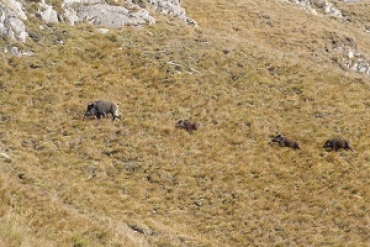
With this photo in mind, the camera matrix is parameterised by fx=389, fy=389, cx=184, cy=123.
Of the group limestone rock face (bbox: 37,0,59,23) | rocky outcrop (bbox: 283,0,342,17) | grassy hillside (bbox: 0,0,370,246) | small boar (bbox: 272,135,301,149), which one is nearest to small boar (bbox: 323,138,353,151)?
grassy hillside (bbox: 0,0,370,246)

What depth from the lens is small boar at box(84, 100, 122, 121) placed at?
22094 millimetres

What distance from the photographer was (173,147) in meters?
21.0

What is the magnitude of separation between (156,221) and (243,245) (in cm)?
349

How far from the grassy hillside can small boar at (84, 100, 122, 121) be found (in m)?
0.63

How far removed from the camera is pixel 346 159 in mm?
21469

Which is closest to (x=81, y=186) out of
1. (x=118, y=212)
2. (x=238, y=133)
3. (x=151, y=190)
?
(x=118, y=212)

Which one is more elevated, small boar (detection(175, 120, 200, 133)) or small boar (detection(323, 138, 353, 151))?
small boar (detection(323, 138, 353, 151))

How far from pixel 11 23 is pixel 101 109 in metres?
10.5

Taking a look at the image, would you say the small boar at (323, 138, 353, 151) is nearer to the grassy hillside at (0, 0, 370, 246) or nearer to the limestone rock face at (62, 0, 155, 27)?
the grassy hillside at (0, 0, 370, 246)

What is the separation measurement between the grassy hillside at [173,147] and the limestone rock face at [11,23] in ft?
4.55

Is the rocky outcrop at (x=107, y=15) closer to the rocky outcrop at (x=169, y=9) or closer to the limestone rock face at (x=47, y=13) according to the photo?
the limestone rock face at (x=47, y=13)

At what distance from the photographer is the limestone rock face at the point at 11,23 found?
2623 centimetres

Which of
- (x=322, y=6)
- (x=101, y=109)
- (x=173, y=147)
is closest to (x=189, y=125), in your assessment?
(x=173, y=147)

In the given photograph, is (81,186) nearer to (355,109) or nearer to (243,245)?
(243,245)
